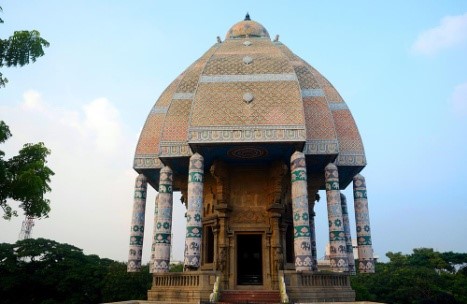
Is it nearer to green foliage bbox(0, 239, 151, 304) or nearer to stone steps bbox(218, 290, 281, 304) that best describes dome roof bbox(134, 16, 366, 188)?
stone steps bbox(218, 290, 281, 304)

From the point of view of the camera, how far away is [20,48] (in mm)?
8812

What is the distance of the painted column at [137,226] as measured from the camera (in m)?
18.4

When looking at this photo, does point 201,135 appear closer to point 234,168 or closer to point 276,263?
point 234,168

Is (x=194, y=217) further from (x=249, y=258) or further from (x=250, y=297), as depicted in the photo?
(x=249, y=258)

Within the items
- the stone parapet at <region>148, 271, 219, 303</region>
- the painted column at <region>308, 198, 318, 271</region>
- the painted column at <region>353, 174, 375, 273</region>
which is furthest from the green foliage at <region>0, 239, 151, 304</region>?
the painted column at <region>353, 174, 375, 273</region>

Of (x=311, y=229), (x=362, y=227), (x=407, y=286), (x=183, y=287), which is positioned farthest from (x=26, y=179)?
(x=407, y=286)

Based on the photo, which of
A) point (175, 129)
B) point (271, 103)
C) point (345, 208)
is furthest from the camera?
point (345, 208)

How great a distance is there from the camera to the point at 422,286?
2623 centimetres

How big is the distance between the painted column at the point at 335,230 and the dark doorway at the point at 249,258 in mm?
3471

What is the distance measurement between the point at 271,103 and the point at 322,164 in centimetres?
407

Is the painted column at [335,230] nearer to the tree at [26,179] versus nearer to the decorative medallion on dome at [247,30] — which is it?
the decorative medallion on dome at [247,30]

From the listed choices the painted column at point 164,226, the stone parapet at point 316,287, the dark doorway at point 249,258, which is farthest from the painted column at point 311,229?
the painted column at point 164,226

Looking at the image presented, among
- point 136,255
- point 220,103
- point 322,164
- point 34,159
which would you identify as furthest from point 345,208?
point 34,159

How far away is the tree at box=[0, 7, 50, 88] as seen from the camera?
873cm
